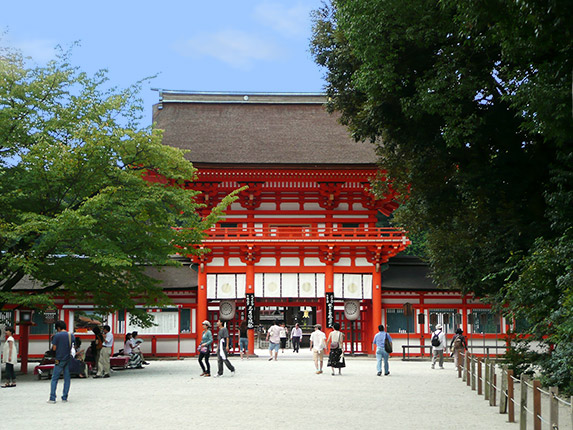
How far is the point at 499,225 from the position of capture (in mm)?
17484

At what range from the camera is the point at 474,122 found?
16.0 metres

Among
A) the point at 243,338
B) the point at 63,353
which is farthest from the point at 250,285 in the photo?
the point at 63,353

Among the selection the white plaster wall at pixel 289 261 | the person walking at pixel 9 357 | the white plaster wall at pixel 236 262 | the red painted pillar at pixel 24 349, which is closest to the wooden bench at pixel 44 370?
the person walking at pixel 9 357

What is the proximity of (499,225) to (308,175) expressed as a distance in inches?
586

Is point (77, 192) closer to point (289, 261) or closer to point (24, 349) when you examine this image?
point (24, 349)

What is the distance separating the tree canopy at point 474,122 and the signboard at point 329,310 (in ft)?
35.3

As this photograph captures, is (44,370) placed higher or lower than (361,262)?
lower

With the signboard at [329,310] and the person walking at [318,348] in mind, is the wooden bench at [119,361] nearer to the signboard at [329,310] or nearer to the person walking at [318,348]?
the person walking at [318,348]

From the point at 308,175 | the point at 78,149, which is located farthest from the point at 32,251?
the point at 308,175

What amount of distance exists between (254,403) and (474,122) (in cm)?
782

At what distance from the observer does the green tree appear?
19.3 meters

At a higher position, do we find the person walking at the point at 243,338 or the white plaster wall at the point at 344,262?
the white plaster wall at the point at 344,262

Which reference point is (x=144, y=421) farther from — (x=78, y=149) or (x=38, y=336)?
(x=38, y=336)

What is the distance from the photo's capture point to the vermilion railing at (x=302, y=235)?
1217 inches
